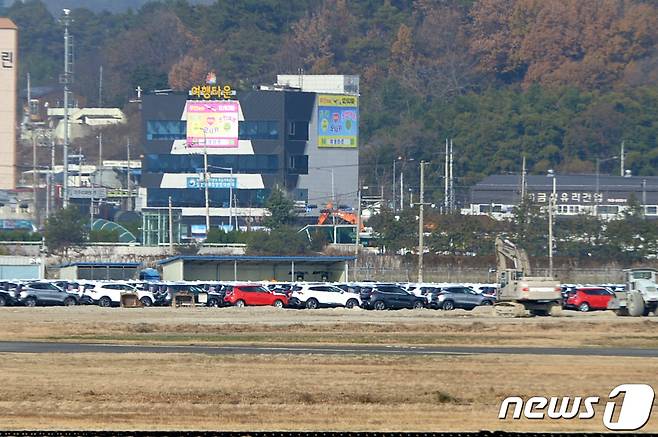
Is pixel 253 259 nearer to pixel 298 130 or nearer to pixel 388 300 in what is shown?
pixel 388 300

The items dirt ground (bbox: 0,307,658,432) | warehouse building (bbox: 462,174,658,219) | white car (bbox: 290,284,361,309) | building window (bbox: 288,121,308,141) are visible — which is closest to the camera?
dirt ground (bbox: 0,307,658,432)

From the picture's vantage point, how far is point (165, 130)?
190 meters

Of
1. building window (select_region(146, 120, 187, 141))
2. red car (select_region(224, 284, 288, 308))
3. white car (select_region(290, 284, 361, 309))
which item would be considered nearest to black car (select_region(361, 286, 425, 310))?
white car (select_region(290, 284, 361, 309))

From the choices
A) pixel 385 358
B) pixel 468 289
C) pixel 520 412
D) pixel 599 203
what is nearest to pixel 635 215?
pixel 599 203

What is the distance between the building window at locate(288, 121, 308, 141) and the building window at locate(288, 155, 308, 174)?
2.49 metres

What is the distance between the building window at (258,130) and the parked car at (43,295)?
98.3m

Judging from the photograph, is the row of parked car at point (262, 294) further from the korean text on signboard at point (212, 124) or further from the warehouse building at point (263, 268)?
the korean text on signboard at point (212, 124)

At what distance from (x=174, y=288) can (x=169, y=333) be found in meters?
34.4

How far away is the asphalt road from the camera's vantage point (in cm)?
4688

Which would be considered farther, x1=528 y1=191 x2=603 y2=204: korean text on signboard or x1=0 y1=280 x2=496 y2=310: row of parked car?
x1=528 y1=191 x2=603 y2=204: korean text on signboard

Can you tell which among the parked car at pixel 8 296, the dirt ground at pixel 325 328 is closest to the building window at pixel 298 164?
the parked car at pixel 8 296

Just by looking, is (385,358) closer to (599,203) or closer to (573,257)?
(573,257)

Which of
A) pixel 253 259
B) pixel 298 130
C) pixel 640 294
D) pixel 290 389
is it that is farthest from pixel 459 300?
pixel 298 130

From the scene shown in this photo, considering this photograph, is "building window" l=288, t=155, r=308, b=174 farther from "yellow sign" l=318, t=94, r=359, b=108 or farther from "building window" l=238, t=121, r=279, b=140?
"yellow sign" l=318, t=94, r=359, b=108
